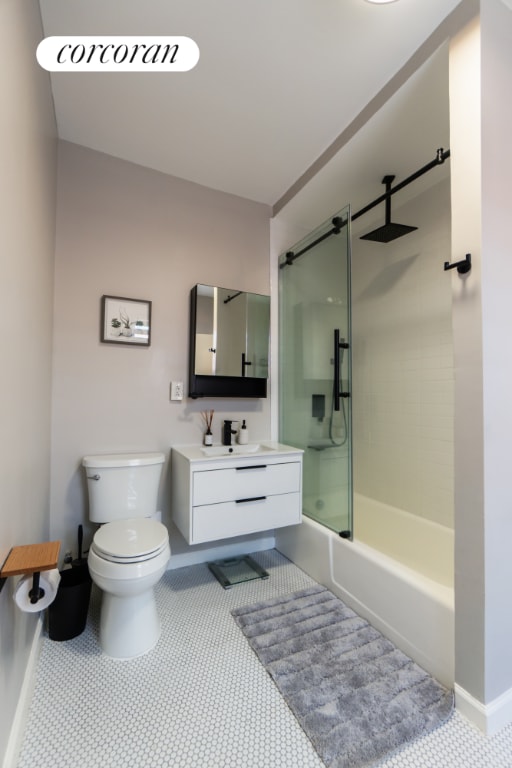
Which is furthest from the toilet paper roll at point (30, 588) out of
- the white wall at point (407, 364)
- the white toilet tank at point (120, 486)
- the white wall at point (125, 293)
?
the white wall at point (407, 364)

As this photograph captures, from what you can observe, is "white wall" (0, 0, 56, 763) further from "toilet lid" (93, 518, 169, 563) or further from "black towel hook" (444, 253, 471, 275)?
"black towel hook" (444, 253, 471, 275)

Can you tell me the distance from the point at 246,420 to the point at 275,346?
0.61 meters

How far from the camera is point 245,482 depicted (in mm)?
2010

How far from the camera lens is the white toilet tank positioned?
183 cm

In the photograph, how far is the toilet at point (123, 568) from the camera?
1.43 meters

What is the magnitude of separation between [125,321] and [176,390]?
0.52m

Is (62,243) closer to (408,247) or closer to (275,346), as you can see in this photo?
(275,346)

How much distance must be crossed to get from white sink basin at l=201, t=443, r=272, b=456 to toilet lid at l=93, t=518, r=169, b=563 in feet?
1.82

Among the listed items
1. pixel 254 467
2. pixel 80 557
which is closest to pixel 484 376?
pixel 254 467

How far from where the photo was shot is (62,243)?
1.96 m

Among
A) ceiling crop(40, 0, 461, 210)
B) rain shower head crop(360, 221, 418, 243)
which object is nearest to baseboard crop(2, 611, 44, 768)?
ceiling crop(40, 0, 461, 210)

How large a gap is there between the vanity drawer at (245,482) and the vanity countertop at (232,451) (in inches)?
2.6

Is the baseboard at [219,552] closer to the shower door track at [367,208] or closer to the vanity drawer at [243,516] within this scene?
the vanity drawer at [243,516]

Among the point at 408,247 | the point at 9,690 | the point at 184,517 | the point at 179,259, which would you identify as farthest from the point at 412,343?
→ the point at 9,690
